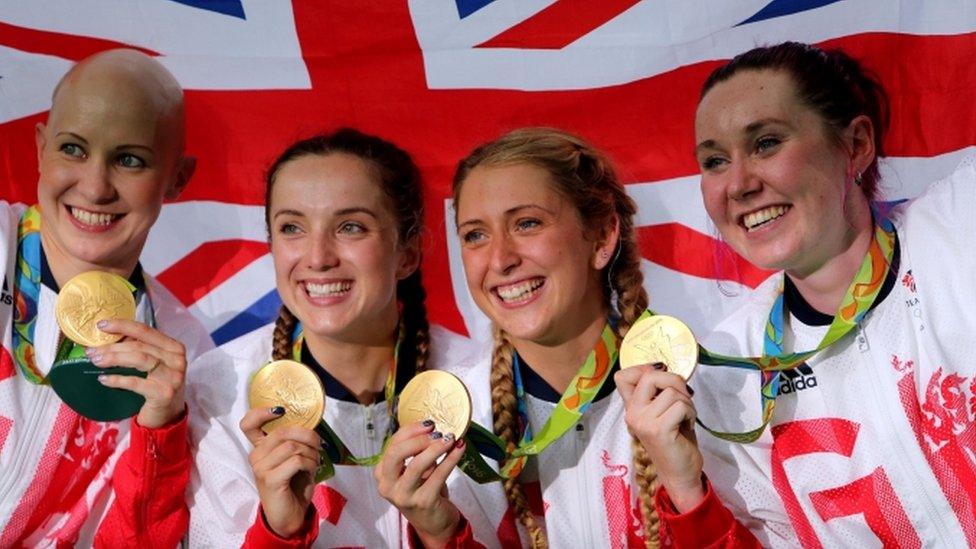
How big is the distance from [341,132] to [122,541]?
1.47 meters

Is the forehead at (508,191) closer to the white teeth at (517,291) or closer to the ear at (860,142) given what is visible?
the white teeth at (517,291)

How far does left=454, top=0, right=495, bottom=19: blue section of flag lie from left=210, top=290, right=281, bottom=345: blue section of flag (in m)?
1.33

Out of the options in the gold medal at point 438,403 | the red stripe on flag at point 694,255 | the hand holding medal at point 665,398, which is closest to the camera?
the hand holding medal at point 665,398

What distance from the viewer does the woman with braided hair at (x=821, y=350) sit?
354 centimetres

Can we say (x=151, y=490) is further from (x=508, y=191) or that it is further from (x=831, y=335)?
(x=831, y=335)

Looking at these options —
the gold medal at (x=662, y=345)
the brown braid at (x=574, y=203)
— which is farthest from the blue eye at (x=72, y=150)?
the gold medal at (x=662, y=345)

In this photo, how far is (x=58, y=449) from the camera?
4109 mm

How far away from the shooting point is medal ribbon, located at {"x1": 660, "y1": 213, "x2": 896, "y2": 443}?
361 centimetres

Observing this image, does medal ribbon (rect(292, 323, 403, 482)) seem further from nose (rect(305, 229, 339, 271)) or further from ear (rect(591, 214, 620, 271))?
ear (rect(591, 214, 620, 271))

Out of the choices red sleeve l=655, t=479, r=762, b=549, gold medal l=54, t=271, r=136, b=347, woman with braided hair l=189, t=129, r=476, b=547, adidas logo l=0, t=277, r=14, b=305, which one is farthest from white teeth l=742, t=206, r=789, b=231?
adidas logo l=0, t=277, r=14, b=305

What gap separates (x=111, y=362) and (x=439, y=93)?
5.80ft

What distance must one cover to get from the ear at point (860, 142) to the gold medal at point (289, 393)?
1.70 m

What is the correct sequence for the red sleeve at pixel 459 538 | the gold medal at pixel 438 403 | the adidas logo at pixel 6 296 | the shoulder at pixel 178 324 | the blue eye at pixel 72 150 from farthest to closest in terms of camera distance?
the shoulder at pixel 178 324 < the blue eye at pixel 72 150 < the adidas logo at pixel 6 296 < the red sleeve at pixel 459 538 < the gold medal at pixel 438 403

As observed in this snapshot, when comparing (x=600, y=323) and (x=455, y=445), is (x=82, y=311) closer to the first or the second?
(x=455, y=445)
